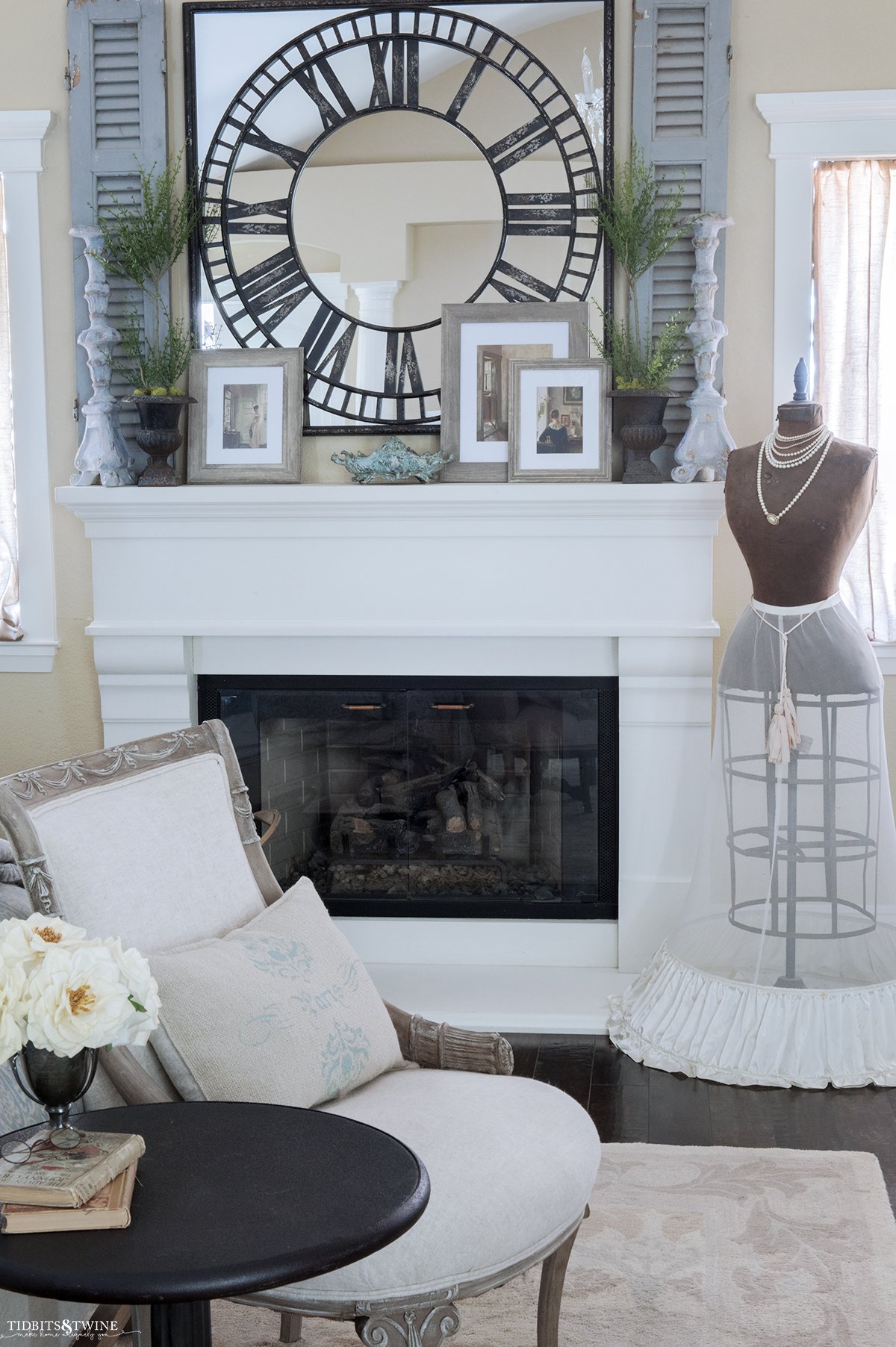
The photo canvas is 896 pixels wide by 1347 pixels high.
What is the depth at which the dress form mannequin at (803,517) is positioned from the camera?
9.59ft

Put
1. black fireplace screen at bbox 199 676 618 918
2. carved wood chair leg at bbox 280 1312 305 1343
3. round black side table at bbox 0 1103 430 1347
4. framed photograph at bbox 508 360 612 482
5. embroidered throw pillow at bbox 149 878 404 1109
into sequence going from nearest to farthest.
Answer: round black side table at bbox 0 1103 430 1347 → embroidered throw pillow at bbox 149 878 404 1109 → carved wood chair leg at bbox 280 1312 305 1343 → framed photograph at bbox 508 360 612 482 → black fireplace screen at bbox 199 676 618 918

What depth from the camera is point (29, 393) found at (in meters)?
3.74

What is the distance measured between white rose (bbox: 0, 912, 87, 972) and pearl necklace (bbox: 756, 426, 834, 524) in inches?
80.0

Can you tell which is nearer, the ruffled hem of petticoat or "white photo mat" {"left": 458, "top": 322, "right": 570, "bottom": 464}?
the ruffled hem of petticoat

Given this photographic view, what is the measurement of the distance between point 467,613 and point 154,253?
1.31m

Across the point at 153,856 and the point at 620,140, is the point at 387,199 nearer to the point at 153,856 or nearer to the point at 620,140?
the point at 620,140

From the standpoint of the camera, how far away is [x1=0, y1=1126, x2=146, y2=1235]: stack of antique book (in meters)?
1.32

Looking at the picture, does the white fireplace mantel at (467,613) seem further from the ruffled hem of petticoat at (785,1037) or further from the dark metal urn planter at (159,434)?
the ruffled hem of petticoat at (785,1037)

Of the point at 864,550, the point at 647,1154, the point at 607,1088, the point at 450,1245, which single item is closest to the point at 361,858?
the point at 607,1088

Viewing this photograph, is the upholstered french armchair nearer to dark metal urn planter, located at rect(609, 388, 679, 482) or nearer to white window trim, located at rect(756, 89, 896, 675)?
dark metal urn planter, located at rect(609, 388, 679, 482)

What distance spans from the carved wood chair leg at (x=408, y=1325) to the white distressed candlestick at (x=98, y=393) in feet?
8.32

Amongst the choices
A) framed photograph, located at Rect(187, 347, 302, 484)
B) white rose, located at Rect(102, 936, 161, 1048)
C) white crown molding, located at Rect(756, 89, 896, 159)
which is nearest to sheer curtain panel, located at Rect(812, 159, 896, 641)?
white crown molding, located at Rect(756, 89, 896, 159)

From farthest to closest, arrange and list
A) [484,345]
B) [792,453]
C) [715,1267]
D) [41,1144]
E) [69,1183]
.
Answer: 1. [484,345]
2. [792,453]
3. [715,1267]
4. [41,1144]
5. [69,1183]

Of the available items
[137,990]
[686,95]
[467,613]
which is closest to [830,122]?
[686,95]
